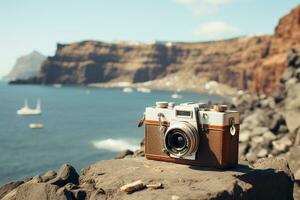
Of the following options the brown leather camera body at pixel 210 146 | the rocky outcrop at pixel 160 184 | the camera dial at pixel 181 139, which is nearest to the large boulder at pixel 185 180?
the rocky outcrop at pixel 160 184

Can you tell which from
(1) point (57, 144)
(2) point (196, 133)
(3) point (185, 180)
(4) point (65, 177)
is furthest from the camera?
(1) point (57, 144)

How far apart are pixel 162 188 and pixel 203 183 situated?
719 millimetres

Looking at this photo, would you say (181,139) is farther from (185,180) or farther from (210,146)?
(185,180)

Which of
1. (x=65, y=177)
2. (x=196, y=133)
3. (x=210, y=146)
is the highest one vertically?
(x=196, y=133)

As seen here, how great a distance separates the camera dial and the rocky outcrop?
290 millimetres

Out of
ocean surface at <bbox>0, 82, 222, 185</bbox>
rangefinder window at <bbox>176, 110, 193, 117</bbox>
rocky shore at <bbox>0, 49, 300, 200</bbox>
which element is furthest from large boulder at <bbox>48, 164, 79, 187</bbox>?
ocean surface at <bbox>0, 82, 222, 185</bbox>

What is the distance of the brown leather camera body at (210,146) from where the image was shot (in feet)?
26.4

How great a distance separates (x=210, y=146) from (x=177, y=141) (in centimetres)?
62

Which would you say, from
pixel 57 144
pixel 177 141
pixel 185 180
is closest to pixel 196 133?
pixel 177 141

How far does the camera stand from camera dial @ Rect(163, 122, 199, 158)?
8070 millimetres

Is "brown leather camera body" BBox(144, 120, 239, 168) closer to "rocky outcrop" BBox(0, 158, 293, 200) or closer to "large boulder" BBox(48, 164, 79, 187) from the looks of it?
"rocky outcrop" BBox(0, 158, 293, 200)

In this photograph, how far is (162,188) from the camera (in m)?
7.27

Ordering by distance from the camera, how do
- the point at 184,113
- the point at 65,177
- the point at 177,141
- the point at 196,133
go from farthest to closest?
the point at 65,177 < the point at 177,141 < the point at 184,113 < the point at 196,133

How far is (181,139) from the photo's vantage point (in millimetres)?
8297
